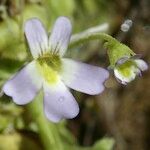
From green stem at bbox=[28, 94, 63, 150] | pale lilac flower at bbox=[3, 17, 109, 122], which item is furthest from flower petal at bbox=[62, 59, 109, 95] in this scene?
green stem at bbox=[28, 94, 63, 150]

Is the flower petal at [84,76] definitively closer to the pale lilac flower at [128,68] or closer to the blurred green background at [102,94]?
the pale lilac flower at [128,68]

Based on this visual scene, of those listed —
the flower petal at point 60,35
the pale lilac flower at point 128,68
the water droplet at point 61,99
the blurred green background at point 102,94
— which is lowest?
the blurred green background at point 102,94

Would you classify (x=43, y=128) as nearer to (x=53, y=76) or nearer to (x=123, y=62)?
(x=53, y=76)

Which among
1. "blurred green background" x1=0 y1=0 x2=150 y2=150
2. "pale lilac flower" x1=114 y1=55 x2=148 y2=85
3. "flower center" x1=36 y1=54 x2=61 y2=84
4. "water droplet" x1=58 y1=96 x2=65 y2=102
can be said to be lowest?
"blurred green background" x1=0 y1=0 x2=150 y2=150

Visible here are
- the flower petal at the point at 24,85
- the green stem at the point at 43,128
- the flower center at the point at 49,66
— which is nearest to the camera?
the flower petal at the point at 24,85

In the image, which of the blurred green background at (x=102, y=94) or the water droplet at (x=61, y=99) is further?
the blurred green background at (x=102, y=94)

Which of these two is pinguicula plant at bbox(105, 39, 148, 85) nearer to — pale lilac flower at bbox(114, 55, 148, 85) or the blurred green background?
pale lilac flower at bbox(114, 55, 148, 85)

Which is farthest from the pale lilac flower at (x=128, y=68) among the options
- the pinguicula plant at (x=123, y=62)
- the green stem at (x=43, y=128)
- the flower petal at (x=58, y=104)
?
the green stem at (x=43, y=128)
